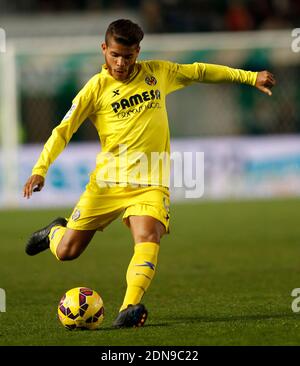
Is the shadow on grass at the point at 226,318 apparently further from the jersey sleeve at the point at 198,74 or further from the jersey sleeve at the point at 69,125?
the jersey sleeve at the point at 198,74

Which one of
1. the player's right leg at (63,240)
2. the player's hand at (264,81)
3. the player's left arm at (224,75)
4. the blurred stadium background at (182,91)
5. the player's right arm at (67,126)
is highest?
the blurred stadium background at (182,91)

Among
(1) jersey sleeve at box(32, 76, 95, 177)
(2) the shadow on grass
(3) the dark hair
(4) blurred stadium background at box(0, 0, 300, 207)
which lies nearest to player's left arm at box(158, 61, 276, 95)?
(3) the dark hair

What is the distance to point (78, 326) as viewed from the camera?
691cm

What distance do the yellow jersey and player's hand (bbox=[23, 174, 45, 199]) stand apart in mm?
293

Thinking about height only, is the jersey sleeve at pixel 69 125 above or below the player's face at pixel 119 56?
below

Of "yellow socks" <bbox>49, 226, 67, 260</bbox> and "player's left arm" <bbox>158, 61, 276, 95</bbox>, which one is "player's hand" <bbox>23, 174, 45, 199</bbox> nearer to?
"yellow socks" <bbox>49, 226, 67, 260</bbox>

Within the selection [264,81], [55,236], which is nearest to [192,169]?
[55,236]

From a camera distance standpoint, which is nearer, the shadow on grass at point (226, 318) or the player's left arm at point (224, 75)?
the shadow on grass at point (226, 318)

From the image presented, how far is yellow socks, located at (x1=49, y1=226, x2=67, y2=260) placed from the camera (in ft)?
26.3


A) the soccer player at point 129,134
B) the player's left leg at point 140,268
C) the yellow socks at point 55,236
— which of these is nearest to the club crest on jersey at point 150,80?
the soccer player at point 129,134

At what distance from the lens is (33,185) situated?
7.02 meters

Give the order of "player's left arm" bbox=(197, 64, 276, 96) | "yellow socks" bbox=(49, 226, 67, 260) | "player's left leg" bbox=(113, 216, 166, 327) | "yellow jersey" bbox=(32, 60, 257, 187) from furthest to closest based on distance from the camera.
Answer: "yellow socks" bbox=(49, 226, 67, 260)
"player's left arm" bbox=(197, 64, 276, 96)
"yellow jersey" bbox=(32, 60, 257, 187)
"player's left leg" bbox=(113, 216, 166, 327)

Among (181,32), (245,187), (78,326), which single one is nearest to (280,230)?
(245,187)

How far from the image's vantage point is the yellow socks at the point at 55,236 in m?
8.01
